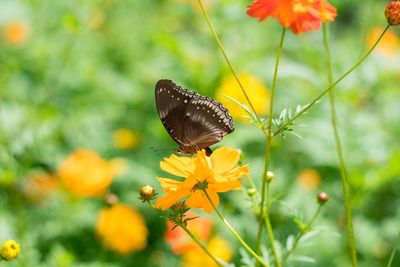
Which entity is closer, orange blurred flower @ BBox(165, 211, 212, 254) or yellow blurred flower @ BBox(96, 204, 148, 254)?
orange blurred flower @ BBox(165, 211, 212, 254)

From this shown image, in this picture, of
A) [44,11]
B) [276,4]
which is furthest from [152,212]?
[44,11]

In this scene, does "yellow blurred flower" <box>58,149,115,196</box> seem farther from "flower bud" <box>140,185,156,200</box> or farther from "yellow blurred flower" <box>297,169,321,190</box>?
"flower bud" <box>140,185,156,200</box>

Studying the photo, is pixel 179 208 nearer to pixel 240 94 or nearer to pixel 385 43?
pixel 240 94

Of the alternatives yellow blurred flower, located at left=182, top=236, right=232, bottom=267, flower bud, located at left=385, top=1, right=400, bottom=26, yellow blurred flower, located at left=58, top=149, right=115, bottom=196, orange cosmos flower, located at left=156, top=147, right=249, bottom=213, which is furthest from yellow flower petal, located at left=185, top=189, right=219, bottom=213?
yellow blurred flower, located at left=58, top=149, right=115, bottom=196

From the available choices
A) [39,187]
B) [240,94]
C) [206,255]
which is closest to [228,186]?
[206,255]

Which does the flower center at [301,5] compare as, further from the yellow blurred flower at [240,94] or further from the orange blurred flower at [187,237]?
the yellow blurred flower at [240,94]

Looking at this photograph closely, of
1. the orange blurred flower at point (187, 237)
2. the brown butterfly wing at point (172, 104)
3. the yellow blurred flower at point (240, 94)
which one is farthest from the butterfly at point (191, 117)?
the yellow blurred flower at point (240, 94)
